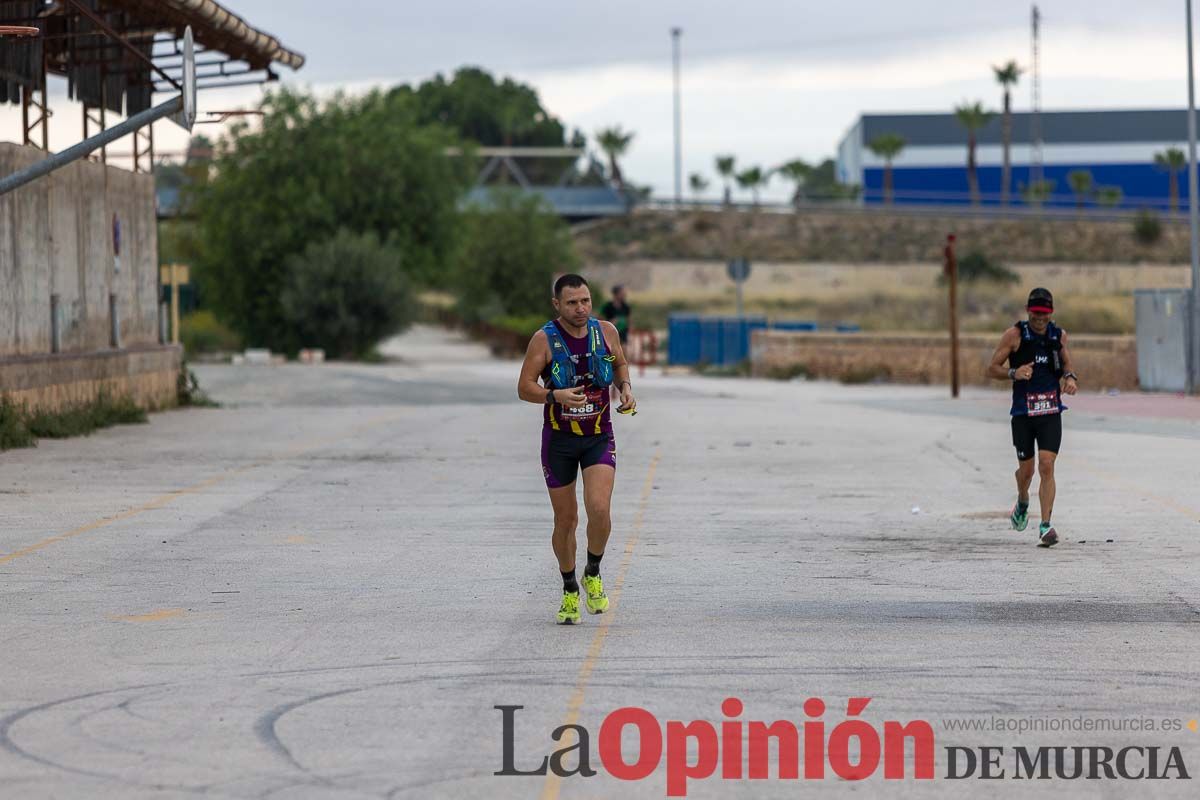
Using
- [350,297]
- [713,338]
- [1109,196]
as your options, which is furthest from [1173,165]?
[713,338]

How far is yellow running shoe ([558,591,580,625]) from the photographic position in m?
9.98

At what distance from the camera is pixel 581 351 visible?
9.98 metres

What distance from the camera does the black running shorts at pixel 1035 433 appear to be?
13.9 m

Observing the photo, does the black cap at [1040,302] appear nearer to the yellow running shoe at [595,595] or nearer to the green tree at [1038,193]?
the yellow running shoe at [595,595]

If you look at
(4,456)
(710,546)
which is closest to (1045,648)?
(710,546)

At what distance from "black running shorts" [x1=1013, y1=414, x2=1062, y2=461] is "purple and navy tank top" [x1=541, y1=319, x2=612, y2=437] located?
498cm

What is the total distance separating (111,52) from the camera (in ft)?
99.7

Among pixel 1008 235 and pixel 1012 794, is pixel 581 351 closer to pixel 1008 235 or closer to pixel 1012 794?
pixel 1012 794

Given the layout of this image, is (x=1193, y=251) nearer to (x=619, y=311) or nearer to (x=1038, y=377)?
(x=619, y=311)

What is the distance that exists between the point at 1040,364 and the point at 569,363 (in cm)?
533

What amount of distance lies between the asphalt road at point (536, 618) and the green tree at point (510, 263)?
5968 centimetres

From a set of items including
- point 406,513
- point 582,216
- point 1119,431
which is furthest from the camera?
point 582,216

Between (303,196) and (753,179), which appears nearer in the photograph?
(303,196)

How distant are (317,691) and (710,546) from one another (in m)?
5.79
